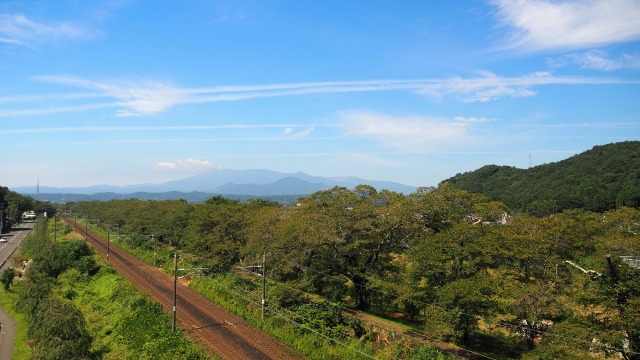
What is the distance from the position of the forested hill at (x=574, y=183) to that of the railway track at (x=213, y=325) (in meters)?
65.7

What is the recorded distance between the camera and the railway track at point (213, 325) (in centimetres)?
2331

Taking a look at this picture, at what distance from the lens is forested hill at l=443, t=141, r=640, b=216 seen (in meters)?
78.6

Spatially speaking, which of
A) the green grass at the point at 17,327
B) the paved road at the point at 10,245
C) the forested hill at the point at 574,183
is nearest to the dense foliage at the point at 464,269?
the green grass at the point at 17,327

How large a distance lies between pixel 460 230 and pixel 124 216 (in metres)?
68.5

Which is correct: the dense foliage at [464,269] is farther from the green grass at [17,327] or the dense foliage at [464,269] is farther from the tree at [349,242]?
the green grass at [17,327]

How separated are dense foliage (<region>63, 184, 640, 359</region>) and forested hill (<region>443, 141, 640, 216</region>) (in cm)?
4978

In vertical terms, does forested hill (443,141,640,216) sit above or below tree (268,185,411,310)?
above

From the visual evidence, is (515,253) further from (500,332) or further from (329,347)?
(329,347)

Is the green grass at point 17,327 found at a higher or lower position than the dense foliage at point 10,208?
lower

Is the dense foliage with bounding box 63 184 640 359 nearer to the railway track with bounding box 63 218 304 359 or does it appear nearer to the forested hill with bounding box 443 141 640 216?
the railway track with bounding box 63 218 304 359

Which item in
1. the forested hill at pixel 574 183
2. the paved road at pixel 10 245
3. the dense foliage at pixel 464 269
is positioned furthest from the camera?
the forested hill at pixel 574 183

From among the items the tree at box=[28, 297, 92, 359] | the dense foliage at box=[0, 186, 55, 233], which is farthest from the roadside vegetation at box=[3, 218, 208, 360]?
the dense foliage at box=[0, 186, 55, 233]

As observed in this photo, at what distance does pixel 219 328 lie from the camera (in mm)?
27344

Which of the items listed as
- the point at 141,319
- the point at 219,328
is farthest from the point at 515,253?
the point at 141,319
